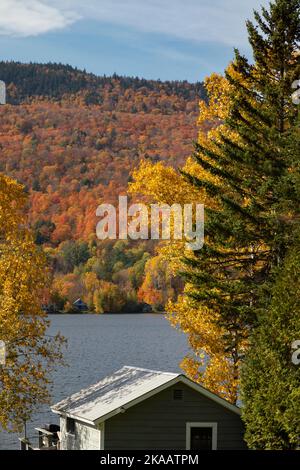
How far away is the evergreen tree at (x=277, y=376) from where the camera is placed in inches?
1059

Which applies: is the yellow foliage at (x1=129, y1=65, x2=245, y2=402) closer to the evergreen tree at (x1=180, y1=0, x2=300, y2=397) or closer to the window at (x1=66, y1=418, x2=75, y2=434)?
the evergreen tree at (x1=180, y1=0, x2=300, y2=397)

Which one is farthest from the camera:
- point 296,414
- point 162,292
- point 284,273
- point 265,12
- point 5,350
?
point 162,292

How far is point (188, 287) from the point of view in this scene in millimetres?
37188

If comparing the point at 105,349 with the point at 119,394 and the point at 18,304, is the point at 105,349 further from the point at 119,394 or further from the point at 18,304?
the point at 18,304

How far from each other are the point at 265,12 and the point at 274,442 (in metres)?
17.8

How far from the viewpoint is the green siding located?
3036 cm

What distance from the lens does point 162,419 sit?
3083cm

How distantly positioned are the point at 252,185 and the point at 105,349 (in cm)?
7493

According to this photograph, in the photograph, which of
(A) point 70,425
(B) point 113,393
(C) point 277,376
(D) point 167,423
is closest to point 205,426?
(D) point 167,423

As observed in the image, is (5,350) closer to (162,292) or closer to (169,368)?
(169,368)

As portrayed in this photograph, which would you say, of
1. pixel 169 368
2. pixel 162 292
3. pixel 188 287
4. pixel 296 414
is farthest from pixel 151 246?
pixel 296 414

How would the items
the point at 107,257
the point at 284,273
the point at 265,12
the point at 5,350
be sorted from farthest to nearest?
1. the point at 107,257
2. the point at 265,12
3. the point at 5,350
4. the point at 284,273

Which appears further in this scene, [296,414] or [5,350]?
[5,350]

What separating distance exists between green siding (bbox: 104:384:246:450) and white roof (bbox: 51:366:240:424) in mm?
394
